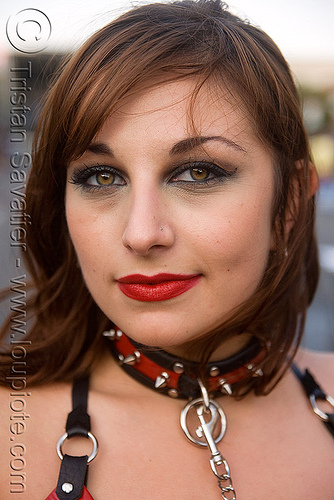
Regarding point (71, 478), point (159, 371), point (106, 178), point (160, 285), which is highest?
point (106, 178)

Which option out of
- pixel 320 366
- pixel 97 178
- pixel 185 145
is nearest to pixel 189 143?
pixel 185 145

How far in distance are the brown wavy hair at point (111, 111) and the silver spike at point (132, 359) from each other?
7.1 inches

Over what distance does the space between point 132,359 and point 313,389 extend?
0.75 metres

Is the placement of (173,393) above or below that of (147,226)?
below

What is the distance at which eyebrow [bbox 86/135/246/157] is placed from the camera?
4.56 ft

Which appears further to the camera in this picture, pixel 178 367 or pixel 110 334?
pixel 110 334

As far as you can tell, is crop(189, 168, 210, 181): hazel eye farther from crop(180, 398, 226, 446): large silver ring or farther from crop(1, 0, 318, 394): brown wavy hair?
crop(180, 398, 226, 446): large silver ring

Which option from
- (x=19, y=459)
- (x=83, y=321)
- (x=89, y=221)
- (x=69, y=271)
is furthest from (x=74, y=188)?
(x=19, y=459)

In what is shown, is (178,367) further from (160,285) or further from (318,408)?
(318,408)

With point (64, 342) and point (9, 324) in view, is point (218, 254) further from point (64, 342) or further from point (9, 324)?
point (9, 324)

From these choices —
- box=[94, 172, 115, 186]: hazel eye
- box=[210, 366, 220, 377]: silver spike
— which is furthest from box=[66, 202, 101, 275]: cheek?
box=[210, 366, 220, 377]: silver spike

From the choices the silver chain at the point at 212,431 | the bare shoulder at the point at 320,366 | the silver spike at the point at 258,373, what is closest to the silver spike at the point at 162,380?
the silver chain at the point at 212,431

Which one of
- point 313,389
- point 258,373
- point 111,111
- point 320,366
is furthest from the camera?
point 320,366

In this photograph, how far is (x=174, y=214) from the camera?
54.9 inches
